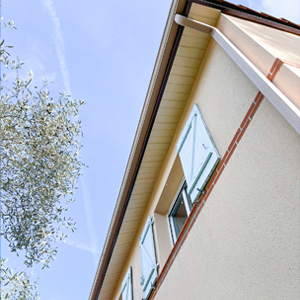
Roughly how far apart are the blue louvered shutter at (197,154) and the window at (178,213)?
93cm

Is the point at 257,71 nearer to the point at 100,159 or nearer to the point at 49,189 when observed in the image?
the point at 49,189

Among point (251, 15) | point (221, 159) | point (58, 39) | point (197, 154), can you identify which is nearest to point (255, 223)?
point (221, 159)

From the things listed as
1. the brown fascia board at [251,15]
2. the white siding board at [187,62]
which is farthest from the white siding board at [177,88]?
the brown fascia board at [251,15]

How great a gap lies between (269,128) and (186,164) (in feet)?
5.35

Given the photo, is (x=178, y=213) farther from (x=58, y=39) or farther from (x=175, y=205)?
(x=58, y=39)

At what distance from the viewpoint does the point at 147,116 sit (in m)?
4.21

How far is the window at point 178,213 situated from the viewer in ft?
14.0

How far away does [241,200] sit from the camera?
6.81 ft

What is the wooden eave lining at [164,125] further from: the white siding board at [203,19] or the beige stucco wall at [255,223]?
the beige stucco wall at [255,223]

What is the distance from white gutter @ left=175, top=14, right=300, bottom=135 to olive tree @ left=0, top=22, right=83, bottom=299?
2.50 metres

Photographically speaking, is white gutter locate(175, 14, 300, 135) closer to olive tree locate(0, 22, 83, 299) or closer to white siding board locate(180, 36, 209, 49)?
white siding board locate(180, 36, 209, 49)

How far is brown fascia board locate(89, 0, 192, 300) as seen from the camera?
3.34 m

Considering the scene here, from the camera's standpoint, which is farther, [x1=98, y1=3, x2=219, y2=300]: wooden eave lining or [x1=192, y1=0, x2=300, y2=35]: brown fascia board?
[x1=98, y1=3, x2=219, y2=300]: wooden eave lining

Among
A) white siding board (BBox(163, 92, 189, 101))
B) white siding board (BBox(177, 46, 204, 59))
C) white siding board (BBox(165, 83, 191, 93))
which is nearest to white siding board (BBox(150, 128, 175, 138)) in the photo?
white siding board (BBox(163, 92, 189, 101))
